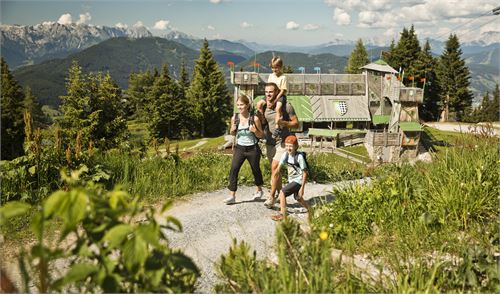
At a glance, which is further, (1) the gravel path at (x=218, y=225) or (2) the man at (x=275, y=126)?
(2) the man at (x=275, y=126)

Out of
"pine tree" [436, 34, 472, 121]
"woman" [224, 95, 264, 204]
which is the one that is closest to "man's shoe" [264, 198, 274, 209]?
"woman" [224, 95, 264, 204]

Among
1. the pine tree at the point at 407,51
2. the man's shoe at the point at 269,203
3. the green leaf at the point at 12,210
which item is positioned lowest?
the man's shoe at the point at 269,203

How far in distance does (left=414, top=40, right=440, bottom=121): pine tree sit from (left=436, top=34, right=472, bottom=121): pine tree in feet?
3.02

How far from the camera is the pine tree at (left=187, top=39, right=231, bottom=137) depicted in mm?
64438

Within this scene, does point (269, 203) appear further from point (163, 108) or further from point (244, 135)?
point (163, 108)

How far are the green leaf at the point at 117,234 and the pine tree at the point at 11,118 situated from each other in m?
49.6

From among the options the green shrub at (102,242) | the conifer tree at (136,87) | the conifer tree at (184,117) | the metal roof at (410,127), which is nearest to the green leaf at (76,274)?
the green shrub at (102,242)

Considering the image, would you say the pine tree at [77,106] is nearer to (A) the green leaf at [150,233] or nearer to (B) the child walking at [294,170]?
(B) the child walking at [294,170]

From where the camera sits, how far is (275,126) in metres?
6.84

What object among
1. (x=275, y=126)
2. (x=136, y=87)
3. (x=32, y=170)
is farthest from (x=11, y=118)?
(x=275, y=126)

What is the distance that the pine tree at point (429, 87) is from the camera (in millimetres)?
56281

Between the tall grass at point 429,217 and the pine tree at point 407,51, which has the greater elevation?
the pine tree at point 407,51

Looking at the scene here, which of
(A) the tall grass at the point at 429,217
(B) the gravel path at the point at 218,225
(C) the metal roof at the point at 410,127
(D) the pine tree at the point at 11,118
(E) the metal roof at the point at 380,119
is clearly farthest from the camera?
(D) the pine tree at the point at 11,118

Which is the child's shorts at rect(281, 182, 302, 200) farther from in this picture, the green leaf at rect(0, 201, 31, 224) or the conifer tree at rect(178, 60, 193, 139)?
the conifer tree at rect(178, 60, 193, 139)
